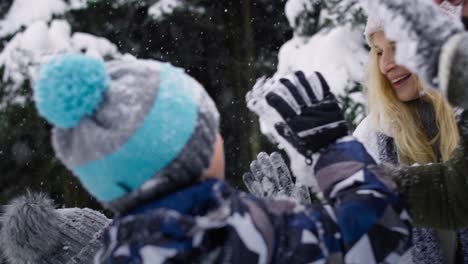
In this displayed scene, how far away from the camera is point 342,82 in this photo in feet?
13.3

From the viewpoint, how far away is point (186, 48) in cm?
528

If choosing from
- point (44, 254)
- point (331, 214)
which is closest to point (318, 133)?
point (331, 214)

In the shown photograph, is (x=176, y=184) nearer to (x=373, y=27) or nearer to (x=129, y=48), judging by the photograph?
(x=373, y=27)

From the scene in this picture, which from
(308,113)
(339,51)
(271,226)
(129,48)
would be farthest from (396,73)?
(129,48)

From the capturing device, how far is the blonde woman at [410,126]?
1536mm

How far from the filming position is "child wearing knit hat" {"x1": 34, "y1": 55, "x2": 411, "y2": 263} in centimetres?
92

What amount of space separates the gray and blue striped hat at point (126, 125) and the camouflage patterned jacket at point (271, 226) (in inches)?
1.8

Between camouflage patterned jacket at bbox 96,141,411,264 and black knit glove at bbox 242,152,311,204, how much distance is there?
1.68 feet

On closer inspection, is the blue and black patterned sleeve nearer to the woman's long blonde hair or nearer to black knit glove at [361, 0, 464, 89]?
black knit glove at [361, 0, 464, 89]

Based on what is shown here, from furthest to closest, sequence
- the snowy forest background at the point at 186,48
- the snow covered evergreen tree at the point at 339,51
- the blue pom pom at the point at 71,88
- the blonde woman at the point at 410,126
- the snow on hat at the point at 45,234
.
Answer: the snowy forest background at the point at 186,48, the snow covered evergreen tree at the point at 339,51, the snow on hat at the point at 45,234, the blonde woman at the point at 410,126, the blue pom pom at the point at 71,88

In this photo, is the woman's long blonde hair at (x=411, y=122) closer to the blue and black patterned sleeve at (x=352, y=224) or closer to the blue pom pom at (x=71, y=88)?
the blue and black patterned sleeve at (x=352, y=224)

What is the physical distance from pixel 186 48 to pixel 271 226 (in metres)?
4.41

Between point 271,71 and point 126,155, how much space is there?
4.51 meters

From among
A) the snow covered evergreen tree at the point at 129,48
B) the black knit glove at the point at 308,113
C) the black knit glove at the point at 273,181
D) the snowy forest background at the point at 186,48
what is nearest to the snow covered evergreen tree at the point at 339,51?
the snowy forest background at the point at 186,48
